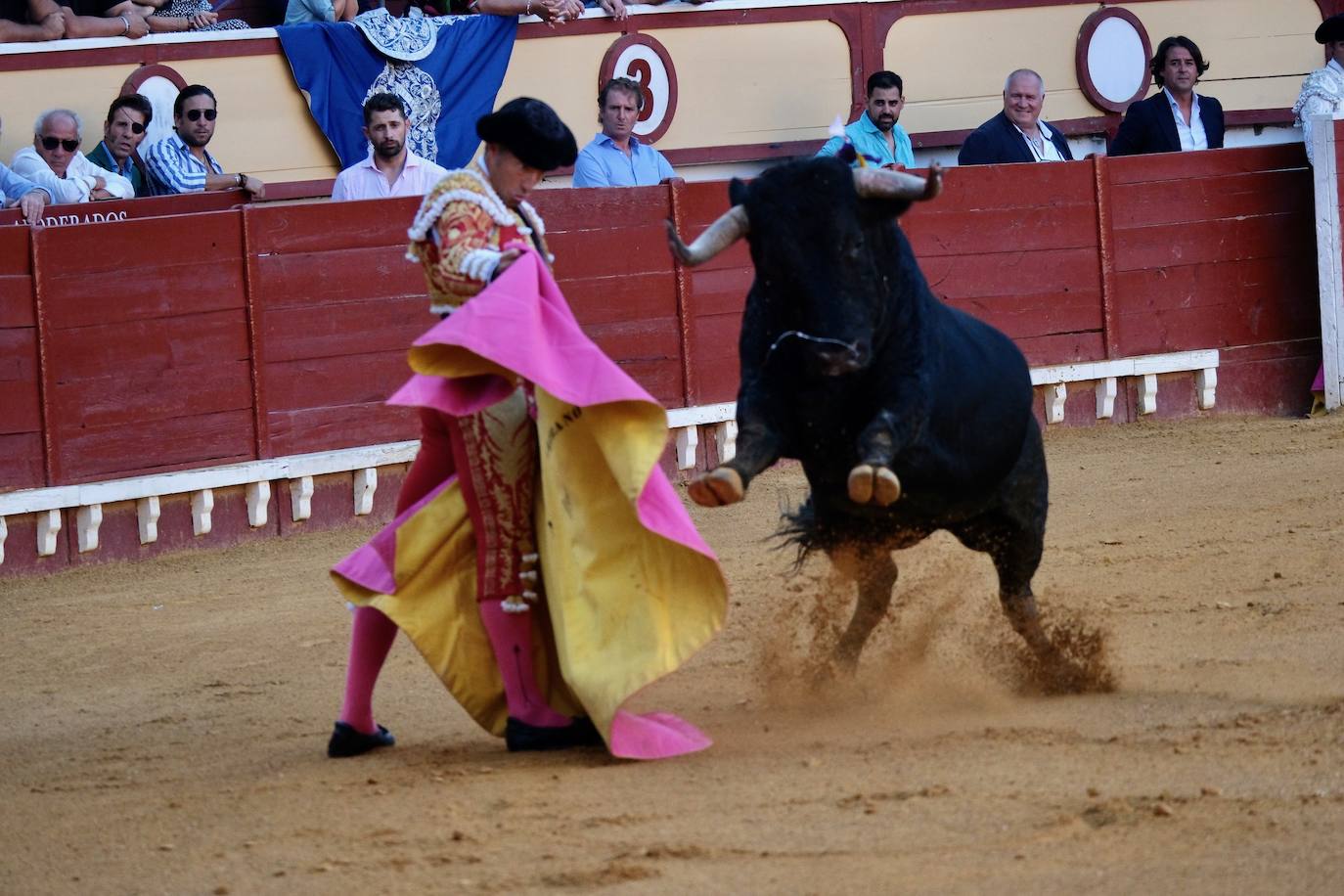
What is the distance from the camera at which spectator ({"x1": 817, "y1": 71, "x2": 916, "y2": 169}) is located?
8000mm

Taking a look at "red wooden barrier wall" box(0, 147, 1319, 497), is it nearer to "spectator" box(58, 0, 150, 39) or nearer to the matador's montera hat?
the matador's montera hat

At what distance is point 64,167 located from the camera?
6.95 meters

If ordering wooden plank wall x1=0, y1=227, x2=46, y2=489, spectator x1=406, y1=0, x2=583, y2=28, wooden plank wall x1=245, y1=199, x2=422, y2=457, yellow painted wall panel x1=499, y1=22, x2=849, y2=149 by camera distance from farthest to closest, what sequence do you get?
1. yellow painted wall panel x1=499, y1=22, x2=849, y2=149
2. spectator x1=406, y1=0, x2=583, y2=28
3. wooden plank wall x1=245, y1=199, x2=422, y2=457
4. wooden plank wall x1=0, y1=227, x2=46, y2=489

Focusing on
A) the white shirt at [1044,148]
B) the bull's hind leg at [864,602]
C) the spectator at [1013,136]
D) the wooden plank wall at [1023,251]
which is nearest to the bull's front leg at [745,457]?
the bull's hind leg at [864,602]

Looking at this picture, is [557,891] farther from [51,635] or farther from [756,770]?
[51,635]

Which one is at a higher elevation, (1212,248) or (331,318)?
(1212,248)

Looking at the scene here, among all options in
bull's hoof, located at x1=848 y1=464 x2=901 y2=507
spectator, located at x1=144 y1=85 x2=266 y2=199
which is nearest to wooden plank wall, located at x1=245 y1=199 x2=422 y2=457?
spectator, located at x1=144 y1=85 x2=266 y2=199

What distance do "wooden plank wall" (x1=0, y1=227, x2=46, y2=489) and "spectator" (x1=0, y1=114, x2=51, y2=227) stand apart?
0.26 ft

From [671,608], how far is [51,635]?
276 cm

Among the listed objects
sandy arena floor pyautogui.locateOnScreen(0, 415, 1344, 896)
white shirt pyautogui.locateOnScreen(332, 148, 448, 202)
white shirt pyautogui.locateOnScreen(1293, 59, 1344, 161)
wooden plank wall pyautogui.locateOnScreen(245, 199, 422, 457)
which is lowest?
sandy arena floor pyautogui.locateOnScreen(0, 415, 1344, 896)

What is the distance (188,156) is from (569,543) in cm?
A: 419

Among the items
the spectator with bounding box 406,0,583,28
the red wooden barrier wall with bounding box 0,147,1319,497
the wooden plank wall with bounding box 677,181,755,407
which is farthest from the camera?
the spectator with bounding box 406,0,583,28

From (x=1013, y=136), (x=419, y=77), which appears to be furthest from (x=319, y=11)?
(x=1013, y=136)

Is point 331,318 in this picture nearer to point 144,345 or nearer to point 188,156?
point 144,345
